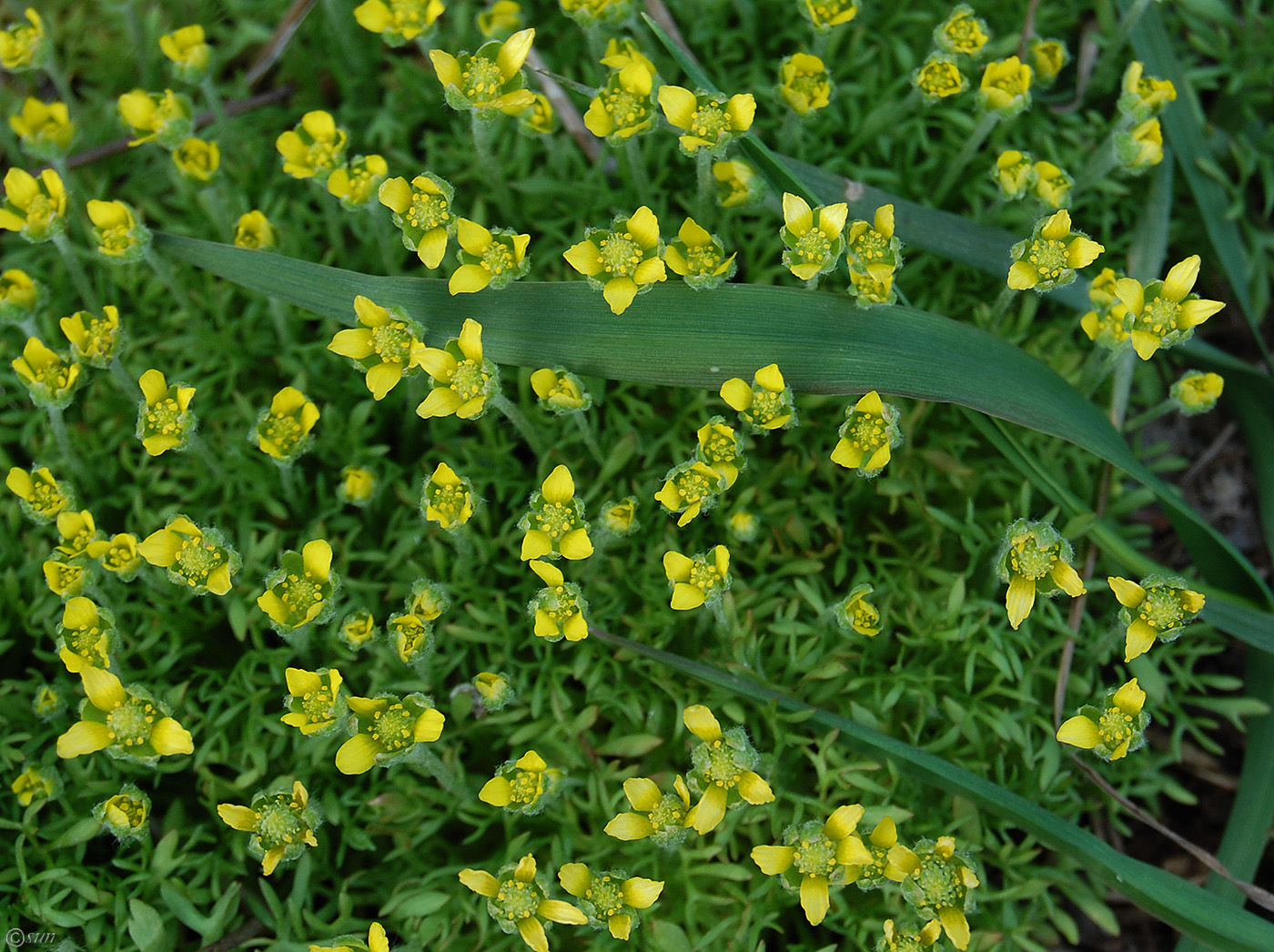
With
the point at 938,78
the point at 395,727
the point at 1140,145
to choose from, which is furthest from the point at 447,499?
the point at 1140,145

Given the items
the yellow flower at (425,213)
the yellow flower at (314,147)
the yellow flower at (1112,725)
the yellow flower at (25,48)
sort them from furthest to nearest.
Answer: the yellow flower at (25,48)
the yellow flower at (314,147)
the yellow flower at (425,213)
the yellow flower at (1112,725)

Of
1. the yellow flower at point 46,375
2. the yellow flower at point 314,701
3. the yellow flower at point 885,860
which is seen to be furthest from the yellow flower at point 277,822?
the yellow flower at point 885,860

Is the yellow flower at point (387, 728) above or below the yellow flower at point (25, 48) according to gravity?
below

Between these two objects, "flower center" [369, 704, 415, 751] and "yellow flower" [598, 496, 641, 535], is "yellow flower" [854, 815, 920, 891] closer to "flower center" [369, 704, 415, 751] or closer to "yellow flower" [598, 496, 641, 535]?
"yellow flower" [598, 496, 641, 535]

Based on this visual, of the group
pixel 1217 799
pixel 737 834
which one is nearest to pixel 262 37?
pixel 737 834

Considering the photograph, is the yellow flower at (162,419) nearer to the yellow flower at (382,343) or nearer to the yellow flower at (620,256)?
the yellow flower at (382,343)

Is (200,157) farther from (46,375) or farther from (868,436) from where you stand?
(868,436)

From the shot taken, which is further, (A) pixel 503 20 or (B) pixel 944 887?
(A) pixel 503 20
